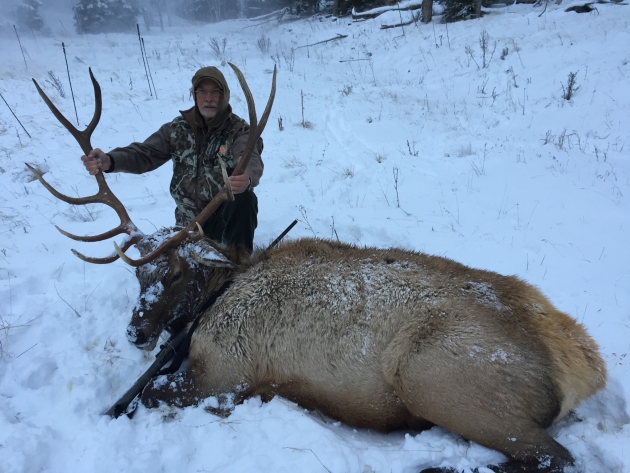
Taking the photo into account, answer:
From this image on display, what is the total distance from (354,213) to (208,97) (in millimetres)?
2675

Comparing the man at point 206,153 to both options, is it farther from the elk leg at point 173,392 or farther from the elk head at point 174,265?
the elk leg at point 173,392

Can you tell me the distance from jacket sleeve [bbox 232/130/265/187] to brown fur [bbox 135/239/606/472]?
3.53 ft

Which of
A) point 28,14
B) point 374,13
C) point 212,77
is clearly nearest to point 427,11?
point 374,13

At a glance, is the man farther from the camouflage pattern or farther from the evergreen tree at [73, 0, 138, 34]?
the evergreen tree at [73, 0, 138, 34]

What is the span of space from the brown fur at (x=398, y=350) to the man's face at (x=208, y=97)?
7.50ft

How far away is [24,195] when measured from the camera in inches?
265

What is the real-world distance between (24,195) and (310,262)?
20.0 ft

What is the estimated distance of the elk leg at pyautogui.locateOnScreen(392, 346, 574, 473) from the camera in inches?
103

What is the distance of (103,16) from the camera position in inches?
1859

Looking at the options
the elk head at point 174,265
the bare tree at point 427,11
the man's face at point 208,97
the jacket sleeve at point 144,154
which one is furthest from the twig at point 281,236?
the bare tree at point 427,11

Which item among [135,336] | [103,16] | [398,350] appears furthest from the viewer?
[103,16]

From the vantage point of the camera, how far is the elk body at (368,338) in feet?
8.86

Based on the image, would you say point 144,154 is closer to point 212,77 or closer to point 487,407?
point 212,77

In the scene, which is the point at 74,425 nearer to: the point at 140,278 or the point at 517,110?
the point at 140,278
